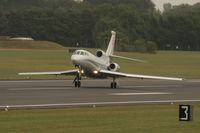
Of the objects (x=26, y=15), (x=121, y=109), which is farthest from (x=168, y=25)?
(x=121, y=109)

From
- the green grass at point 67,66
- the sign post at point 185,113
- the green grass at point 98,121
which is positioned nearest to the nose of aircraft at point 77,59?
the green grass at point 67,66

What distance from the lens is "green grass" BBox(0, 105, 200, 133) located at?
72.5 feet

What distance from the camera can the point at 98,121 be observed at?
2464 centimetres

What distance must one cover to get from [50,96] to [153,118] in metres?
13.4

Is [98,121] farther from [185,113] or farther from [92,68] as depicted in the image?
[92,68]

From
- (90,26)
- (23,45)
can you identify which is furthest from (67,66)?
(90,26)

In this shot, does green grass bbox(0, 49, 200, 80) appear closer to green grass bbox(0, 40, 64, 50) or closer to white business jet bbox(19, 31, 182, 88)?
white business jet bbox(19, 31, 182, 88)

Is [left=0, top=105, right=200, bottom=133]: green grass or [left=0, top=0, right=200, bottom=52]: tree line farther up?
[left=0, top=0, right=200, bottom=52]: tree line

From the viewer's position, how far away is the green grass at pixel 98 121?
22094 millimetres

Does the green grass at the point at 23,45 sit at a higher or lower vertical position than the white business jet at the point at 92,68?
higher

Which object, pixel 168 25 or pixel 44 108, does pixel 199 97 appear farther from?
pixel 168 25

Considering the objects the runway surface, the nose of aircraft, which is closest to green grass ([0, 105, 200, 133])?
the runway surface

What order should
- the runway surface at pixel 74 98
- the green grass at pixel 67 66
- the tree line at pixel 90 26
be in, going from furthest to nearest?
the tree line at pixel 90 26
the green grass at pixel 67 66
the runway surface at pixel 74 98

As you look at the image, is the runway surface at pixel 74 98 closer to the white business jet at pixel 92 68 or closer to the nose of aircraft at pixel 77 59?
the nose of aircraft at pixel 77 59
